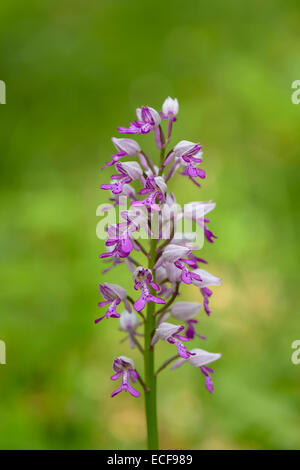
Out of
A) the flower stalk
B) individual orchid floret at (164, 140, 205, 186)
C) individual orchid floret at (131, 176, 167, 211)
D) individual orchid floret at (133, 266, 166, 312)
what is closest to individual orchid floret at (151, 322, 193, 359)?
the flower stalk

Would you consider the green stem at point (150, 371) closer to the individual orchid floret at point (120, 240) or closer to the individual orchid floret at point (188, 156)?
the individual orchid floret at point (120, 240)

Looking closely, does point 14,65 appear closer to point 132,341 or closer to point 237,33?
point 237,33

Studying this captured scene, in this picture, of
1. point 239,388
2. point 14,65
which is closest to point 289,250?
point 239,388

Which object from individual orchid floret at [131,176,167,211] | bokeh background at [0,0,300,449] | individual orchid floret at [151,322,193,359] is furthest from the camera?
bokeh background at [0,0,300,449]

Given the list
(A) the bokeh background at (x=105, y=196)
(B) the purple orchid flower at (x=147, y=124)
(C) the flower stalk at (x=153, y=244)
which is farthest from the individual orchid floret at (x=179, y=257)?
(A) the bokeh background at (x=105, y=196)

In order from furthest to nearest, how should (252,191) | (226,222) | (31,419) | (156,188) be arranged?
(252,191)
(226,222)
(31,419)
(156,188)

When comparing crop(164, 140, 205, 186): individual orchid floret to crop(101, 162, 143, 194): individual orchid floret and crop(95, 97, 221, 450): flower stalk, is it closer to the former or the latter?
crop(95, 97, 221, 450): flower stalk

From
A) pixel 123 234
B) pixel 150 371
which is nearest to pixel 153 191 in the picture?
pixel 123 234
